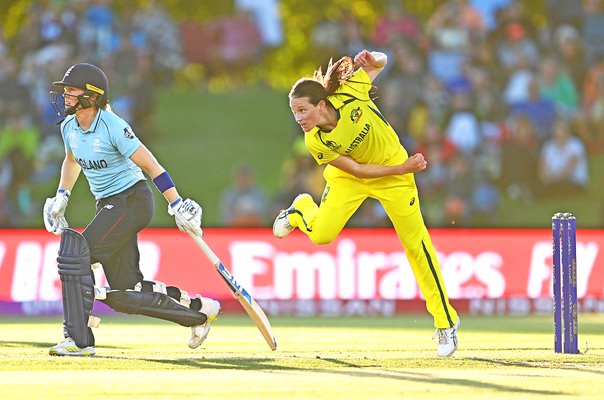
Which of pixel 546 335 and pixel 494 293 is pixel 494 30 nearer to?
pixel 494 293

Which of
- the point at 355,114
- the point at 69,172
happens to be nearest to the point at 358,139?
the point at 355,114

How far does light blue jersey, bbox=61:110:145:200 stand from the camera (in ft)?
23.2

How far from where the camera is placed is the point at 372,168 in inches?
283

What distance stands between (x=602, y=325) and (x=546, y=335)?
1.31 m

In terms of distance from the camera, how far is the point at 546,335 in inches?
370

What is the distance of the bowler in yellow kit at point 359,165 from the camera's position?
7148mm

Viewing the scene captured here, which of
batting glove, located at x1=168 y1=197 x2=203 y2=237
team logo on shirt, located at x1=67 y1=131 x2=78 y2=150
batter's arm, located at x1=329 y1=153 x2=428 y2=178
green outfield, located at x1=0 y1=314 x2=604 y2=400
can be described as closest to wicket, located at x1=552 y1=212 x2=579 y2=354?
green outfield, located at x1=0 y1=314 x2=604 y2=400

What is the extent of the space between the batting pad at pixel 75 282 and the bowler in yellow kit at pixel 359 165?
143cm

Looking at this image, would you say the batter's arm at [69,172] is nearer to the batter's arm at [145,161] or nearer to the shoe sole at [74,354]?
the batter's arm at [145,161]

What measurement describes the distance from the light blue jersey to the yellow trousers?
119cm

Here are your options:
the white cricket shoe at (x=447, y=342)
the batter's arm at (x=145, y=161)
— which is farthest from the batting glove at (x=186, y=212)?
the white cricket shoe at (x=447, y=342)

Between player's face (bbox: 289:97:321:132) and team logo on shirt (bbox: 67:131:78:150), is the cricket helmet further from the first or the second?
player's face (bbox: 289:97:321:132)

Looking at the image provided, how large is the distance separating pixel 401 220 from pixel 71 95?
2102mm

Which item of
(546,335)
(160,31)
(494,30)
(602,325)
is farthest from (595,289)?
(160,31)
